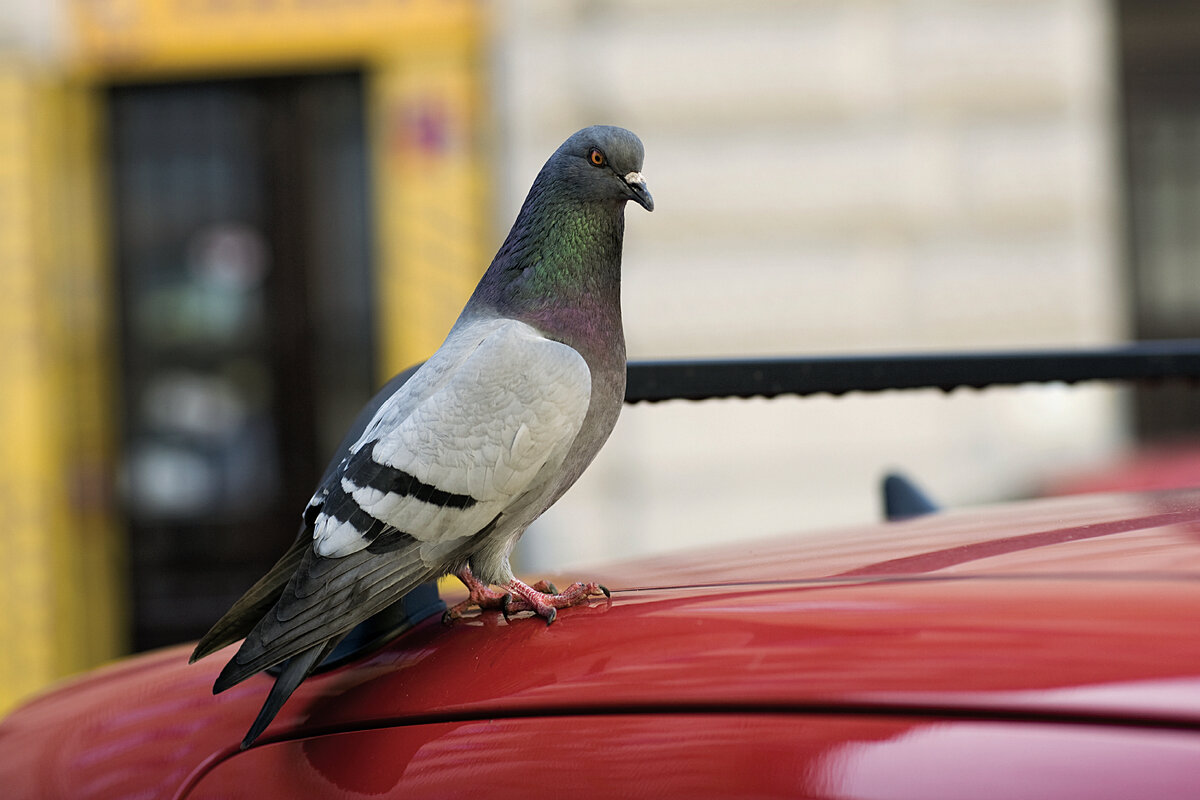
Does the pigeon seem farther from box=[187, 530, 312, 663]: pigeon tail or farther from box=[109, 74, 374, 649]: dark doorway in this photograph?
box=[109, 74, 374, 649]: dark doorway

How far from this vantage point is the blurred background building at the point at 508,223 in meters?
5.84

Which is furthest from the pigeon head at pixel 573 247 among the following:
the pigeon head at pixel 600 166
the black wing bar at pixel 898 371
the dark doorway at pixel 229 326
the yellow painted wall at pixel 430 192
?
the dark doorway at pixel 229 326

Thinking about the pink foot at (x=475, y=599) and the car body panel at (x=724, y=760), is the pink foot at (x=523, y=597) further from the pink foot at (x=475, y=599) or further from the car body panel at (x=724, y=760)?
the car body panel at (x=724, y=760)

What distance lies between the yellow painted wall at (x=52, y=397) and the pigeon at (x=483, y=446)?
18.0 ft

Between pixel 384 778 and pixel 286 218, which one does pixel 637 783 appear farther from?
pixel 286 218

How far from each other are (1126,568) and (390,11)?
586cm

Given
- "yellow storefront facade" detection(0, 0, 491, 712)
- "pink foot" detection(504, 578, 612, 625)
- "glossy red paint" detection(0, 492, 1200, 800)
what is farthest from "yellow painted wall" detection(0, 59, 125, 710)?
"pink foot" detection(504, 578, 612, 625)

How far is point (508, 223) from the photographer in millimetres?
6070

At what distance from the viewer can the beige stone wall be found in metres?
5.81

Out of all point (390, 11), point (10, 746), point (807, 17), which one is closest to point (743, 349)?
point (807, 17)

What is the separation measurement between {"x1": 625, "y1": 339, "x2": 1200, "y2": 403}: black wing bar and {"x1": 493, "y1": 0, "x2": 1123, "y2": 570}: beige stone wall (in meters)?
3.95

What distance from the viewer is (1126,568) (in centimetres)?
98

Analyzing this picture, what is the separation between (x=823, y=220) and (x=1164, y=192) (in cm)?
207

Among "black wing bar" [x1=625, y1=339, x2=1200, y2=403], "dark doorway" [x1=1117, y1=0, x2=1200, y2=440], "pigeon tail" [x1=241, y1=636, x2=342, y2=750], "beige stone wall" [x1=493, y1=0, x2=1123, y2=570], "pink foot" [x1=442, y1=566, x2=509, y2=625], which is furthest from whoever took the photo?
"dark doorway" [x1=1117, y1=0, x2=1200, y2=440]
